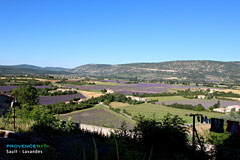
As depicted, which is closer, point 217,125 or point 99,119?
point 217,125

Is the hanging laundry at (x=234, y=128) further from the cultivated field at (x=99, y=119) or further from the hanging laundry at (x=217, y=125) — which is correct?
the cultivated field at (x=99, y=119)

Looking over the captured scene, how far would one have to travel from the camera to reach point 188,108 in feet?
165

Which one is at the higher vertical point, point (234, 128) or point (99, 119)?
point (234, 128)

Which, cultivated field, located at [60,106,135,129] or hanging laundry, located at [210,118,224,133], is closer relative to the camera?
hanging laundry, located at [210,118,224,133]

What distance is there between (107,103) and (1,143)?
51.4 metres

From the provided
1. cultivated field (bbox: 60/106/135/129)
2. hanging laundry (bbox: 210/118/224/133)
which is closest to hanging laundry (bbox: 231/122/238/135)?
hanging laundry (bbox: 210/118/224/133)

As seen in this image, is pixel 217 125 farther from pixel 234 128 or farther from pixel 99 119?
pixel 99 119

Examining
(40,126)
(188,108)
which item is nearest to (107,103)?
(188,108)

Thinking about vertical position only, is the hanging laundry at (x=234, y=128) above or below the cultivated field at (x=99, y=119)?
above

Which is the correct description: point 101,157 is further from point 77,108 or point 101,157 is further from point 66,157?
point 77,108

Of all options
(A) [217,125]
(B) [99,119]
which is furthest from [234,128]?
(B) [99,119]

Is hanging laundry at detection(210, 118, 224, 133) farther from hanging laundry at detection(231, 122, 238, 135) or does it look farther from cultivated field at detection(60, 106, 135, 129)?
cultivated field at detection(60, 106, 135, 129)

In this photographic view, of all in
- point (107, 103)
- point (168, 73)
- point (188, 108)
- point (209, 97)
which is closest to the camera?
point (188, 108)

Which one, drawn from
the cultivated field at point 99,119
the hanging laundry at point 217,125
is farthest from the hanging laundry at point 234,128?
the cultivated field at point 99,119
